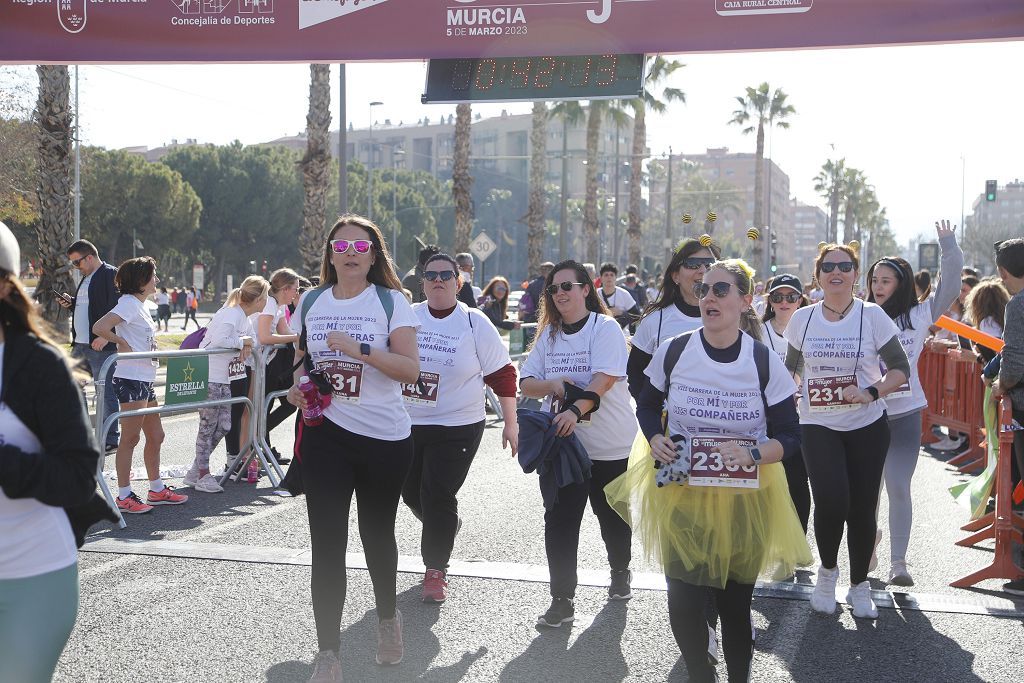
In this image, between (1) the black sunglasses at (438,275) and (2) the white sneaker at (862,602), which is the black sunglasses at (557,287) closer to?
(1) the black sunglasses at (438,275)

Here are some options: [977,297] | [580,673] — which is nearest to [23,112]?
[977,297]

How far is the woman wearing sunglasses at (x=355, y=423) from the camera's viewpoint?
460 centimetres

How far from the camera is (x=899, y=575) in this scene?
6.50 metres

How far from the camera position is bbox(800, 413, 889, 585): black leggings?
5812mm

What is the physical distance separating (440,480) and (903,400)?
9.06 feet

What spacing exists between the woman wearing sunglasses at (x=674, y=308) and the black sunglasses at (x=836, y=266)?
1.98 ft

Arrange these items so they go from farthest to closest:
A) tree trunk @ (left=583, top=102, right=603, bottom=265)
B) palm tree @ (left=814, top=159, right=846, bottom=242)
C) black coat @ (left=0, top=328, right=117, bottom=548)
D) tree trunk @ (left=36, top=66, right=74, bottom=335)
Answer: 1. palm tree @ (left=814, top=159, right=846, bottom=242)
2. tree trunk @ (left=583, top=102, right=603, bottom=265)
3. tree trunk @ (left=36, top=66, right=74, bottom=335)
4. black coat @ (left=0, top=328, right=117, bottom=548)

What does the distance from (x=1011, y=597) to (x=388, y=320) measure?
412cm

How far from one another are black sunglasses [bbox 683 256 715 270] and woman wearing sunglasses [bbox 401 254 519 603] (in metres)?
1.09

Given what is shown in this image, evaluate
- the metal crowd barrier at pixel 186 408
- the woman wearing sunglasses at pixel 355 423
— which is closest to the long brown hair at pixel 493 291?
the metal crowd barrier at pixel 186 408

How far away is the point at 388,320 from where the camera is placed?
15.7ft

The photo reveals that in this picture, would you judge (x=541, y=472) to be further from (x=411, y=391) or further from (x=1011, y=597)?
(x=1011, y=597)

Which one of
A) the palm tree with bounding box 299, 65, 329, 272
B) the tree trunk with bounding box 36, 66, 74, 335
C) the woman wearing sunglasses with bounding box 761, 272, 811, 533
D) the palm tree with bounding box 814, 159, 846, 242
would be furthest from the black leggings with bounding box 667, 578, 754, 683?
the palm tree with bounding box 814, 159, 846, 242

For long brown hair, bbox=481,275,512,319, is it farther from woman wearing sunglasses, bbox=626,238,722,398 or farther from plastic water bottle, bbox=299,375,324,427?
plastic water bottle, bbox=299,375,324,427
